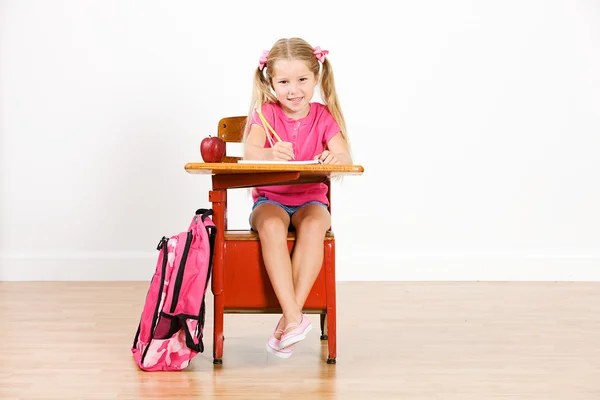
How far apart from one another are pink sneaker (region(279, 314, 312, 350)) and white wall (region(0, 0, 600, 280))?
1.57 m

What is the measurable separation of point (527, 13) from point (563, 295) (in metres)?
1.25

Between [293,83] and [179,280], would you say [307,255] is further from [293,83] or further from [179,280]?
[293,83]

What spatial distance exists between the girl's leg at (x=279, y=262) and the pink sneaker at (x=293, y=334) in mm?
17

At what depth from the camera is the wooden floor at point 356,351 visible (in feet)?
6.43

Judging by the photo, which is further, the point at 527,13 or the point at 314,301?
the point at 527,13

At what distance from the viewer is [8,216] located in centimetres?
373

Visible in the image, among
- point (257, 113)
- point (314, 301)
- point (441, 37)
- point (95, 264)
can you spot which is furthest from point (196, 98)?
point (314, 301)

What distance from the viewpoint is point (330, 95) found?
8.09 feet

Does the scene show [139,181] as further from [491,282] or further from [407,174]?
[491,282]

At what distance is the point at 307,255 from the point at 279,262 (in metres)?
0.08

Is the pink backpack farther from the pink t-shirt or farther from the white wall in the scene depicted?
the white wall

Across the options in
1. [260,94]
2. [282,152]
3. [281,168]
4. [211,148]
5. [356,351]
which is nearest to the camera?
[281,168]

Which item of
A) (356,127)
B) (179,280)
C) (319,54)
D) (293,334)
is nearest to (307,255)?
(293,334)

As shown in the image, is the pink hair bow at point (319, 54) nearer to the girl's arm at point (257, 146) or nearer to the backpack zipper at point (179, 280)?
the girl's arm at point (257, 146)
